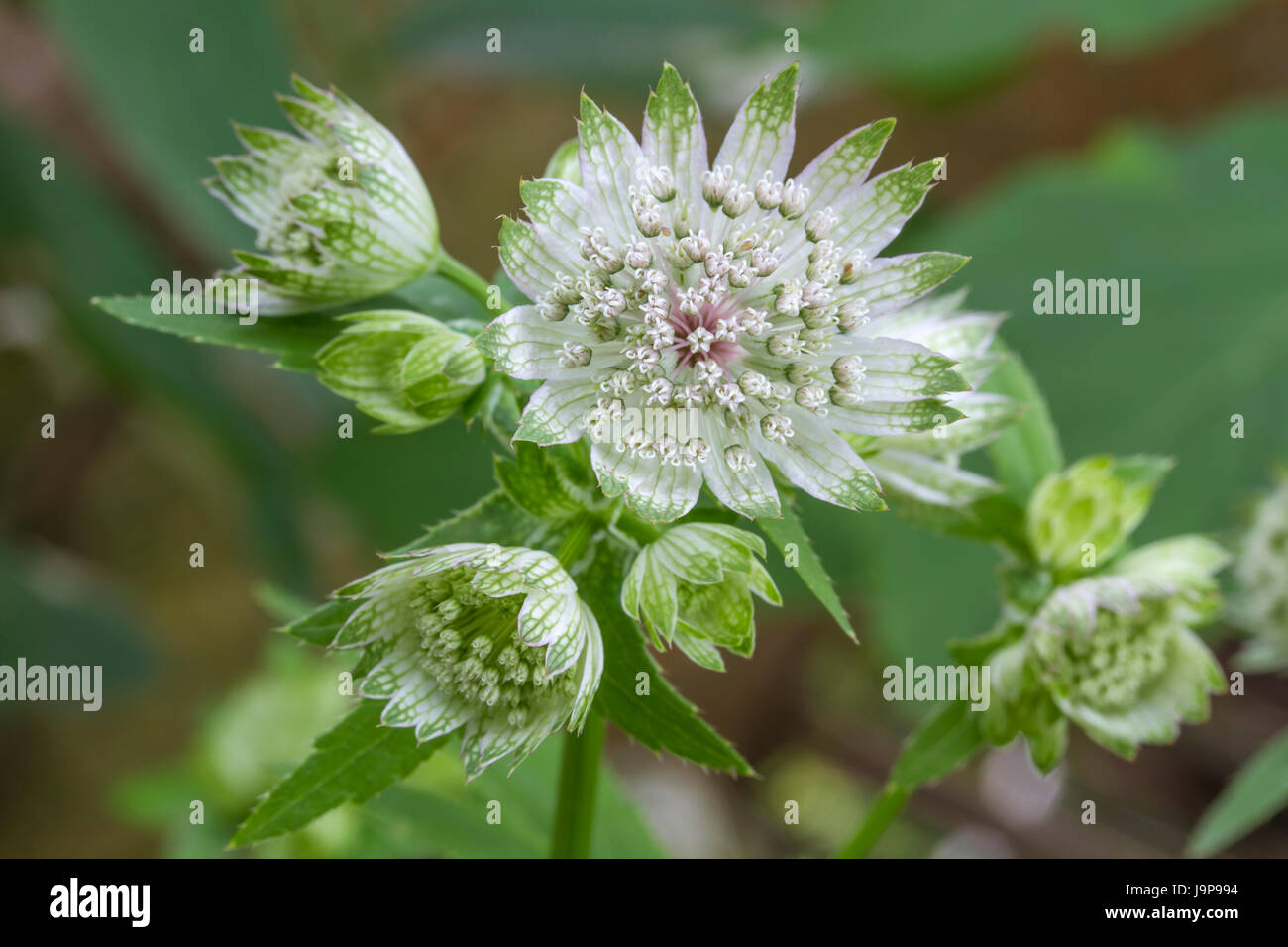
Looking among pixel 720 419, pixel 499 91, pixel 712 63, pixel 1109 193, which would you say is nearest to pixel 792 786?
pixel 1109 193

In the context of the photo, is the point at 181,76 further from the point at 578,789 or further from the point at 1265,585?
the point at 1265,585

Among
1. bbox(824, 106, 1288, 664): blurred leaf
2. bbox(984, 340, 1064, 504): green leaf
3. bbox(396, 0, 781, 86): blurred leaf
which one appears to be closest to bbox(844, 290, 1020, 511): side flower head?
bbox(984, 340, 1064, 504): green leaf

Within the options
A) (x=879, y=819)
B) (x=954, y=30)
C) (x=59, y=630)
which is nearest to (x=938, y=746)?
(x=879, y=819)

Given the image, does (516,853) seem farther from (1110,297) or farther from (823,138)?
(823,138)

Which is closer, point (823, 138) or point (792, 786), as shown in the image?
point (792, 786)

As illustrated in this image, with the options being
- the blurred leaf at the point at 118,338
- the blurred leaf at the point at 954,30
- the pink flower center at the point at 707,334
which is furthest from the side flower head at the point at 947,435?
the blurred leaf at the point at 118,338

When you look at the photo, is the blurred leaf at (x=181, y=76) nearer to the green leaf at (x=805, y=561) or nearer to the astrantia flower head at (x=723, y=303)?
the astrantia flower head at (x=723, y=303)
